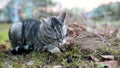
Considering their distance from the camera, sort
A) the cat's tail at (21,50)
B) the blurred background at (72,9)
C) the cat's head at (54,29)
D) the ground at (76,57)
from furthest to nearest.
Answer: the blurred background at (72,9)
the cat's tail at (21,50)
the cat's head at (54,29)
the ground at (76,57)

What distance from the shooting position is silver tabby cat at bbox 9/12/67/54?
14.1ft

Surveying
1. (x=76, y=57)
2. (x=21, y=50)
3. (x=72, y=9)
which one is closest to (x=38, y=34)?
(x=21, y=50)

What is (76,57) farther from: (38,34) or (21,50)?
(21,50)

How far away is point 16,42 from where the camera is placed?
16.7ft

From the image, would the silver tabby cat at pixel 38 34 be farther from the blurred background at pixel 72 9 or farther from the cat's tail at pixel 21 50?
the blurred background at pixel 72 9

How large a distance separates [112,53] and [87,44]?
0.53 meters

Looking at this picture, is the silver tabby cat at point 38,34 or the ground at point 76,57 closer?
the ground at point 76,57

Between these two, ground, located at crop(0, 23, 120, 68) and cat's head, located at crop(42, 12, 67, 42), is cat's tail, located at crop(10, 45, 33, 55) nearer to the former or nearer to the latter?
ground, located at crop(0, 23, 120, 68)

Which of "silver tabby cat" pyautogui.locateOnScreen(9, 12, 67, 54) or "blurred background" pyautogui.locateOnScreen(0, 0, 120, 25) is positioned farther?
"blurred background" pyautogui.locateOnScreen(0, 0, 120, 25)

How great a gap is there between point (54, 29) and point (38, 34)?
479 mm

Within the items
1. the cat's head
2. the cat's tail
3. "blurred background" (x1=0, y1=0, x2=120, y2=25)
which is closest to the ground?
the cat's tail

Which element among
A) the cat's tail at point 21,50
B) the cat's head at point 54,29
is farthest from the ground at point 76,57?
the cat's head at point 54,29

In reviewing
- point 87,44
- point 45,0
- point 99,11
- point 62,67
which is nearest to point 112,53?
point 87,44

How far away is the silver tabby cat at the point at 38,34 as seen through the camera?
4.31 meters
